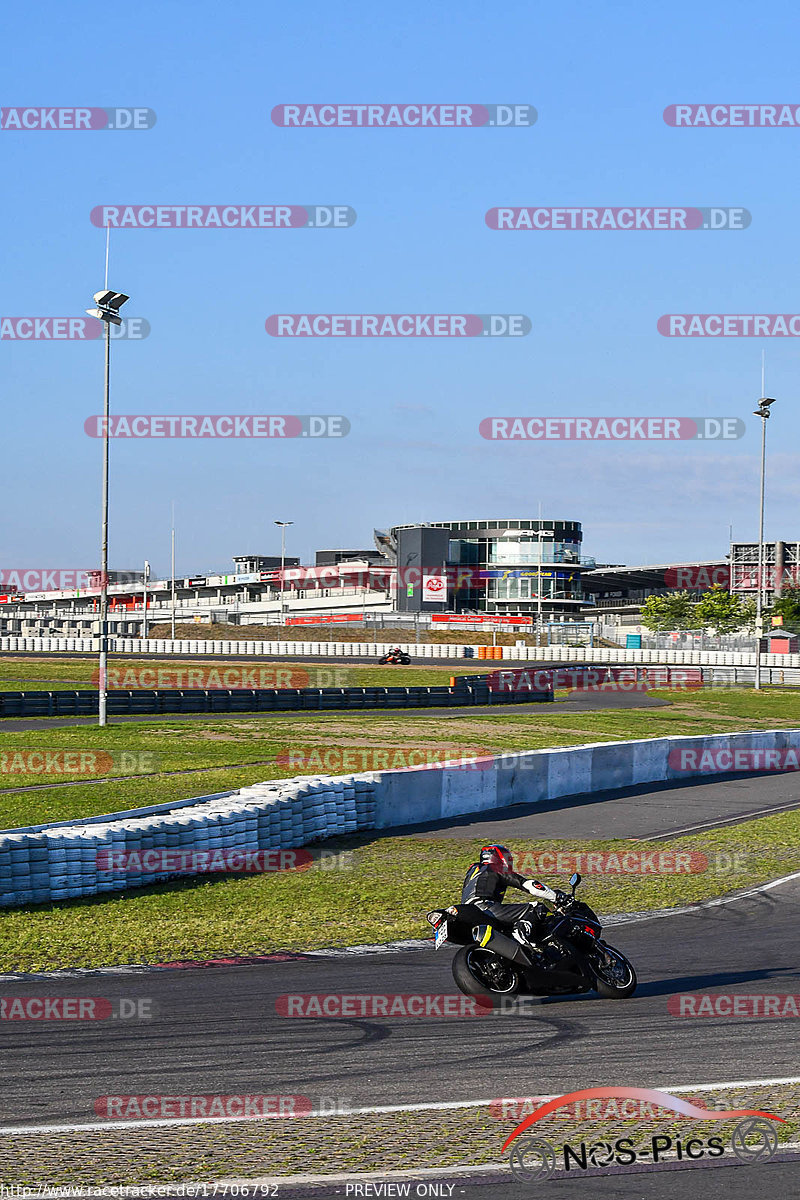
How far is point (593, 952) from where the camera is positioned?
9398mm

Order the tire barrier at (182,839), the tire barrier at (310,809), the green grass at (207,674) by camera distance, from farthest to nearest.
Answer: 1. the green grass at (207,674)
2. the tire barrier at (310,809)
3. the tire barrier at (182,839)

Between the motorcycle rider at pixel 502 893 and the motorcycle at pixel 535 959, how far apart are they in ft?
0.09

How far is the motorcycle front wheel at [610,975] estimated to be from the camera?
9.34 meters

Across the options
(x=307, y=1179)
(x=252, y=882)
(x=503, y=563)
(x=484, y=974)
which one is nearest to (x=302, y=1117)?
(x=307, y=1179)

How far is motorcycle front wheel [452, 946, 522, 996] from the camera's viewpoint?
932 cm

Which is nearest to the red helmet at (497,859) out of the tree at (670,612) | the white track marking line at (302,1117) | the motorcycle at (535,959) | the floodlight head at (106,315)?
the motorcycle at (535,959)

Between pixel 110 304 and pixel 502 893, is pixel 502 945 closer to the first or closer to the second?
pixel 502 893

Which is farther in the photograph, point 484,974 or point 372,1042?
point 484,974

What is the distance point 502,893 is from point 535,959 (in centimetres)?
69

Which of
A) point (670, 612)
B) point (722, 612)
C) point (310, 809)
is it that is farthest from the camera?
point (670, 612)

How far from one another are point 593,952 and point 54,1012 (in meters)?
4.20

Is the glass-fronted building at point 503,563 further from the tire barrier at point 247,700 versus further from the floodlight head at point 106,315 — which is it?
the floodlight head at point 106,315

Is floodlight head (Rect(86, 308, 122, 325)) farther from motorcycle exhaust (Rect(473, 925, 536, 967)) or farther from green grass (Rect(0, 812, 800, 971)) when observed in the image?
motorcycle exhaust (Rect(473, 925, 536, 967))

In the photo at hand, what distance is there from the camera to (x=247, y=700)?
39281 millimetres
